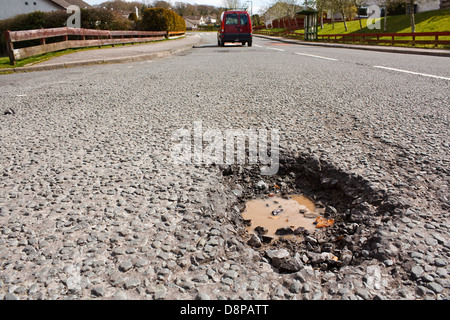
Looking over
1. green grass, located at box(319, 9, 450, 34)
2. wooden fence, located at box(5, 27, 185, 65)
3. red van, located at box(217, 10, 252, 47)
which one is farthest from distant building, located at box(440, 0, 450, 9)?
wooden fence, located at box(5, 27, 185, 65)

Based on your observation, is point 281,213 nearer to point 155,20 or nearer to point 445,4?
point 155,20

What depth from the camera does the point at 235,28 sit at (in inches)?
777

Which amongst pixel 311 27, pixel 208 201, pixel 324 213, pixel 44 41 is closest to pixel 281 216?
pixel 324 213

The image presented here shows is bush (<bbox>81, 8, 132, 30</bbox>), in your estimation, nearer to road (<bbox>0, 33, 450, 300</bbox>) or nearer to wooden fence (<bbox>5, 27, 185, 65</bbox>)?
wooden fence (<bbox>5, 27, 185, 65</bbox>)

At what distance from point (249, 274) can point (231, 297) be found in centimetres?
15

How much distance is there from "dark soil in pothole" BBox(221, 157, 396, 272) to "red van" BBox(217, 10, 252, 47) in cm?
1869

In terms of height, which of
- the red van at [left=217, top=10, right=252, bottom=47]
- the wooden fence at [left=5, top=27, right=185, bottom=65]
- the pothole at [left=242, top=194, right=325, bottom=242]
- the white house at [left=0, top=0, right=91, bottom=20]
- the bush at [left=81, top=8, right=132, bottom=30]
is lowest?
the pothole at [left=242, top=194, right=325, bottom=242]

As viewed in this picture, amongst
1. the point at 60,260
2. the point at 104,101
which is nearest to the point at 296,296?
the point at 60,260

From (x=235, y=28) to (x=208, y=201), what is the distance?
19683 millimetres

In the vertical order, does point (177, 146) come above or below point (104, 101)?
below

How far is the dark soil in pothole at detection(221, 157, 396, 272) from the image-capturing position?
1.44 meters

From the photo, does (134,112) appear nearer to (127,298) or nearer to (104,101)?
(104,101)

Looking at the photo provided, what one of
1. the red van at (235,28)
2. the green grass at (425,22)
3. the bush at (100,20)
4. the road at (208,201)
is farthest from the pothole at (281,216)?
the green grass at (425,22)

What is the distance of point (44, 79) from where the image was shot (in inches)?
255
